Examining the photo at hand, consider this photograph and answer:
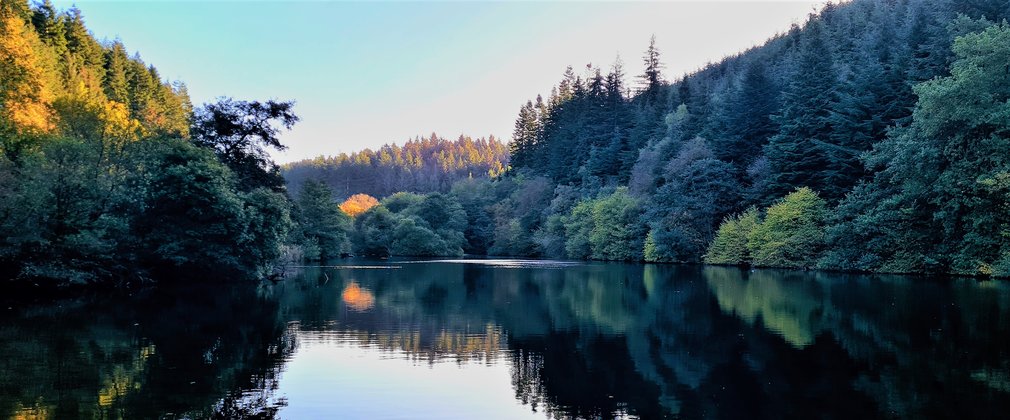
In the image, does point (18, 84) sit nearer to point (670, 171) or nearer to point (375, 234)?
point (670, 171)

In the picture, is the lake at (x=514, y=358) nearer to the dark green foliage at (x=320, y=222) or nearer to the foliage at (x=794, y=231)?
the foliage at (x=794, y=231)

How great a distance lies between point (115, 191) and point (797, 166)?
5059cm

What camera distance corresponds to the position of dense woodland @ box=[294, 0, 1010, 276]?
41469 millimetres

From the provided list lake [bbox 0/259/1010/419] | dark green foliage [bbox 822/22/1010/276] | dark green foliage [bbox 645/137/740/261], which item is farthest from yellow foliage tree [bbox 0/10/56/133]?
dark green foliage [bbox 645/137/740/261]

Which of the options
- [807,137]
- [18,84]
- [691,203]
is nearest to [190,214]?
[18,84]

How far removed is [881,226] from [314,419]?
149 ft

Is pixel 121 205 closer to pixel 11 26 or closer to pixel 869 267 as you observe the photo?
pixel 11 26

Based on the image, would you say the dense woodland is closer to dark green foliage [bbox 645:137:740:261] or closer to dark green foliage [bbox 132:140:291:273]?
dark green foliage [bbox 645:137:740:261]

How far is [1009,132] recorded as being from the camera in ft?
134

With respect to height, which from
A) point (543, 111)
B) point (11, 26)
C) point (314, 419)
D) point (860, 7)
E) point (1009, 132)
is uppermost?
point (860, 7)

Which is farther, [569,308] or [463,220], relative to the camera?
[463,220]

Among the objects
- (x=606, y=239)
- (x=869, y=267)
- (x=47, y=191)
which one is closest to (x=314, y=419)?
(x=47, y=191)

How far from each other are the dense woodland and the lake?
14.0m

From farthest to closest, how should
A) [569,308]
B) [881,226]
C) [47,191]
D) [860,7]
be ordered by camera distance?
[860,7], [881,226], [47,191], [569,308]
